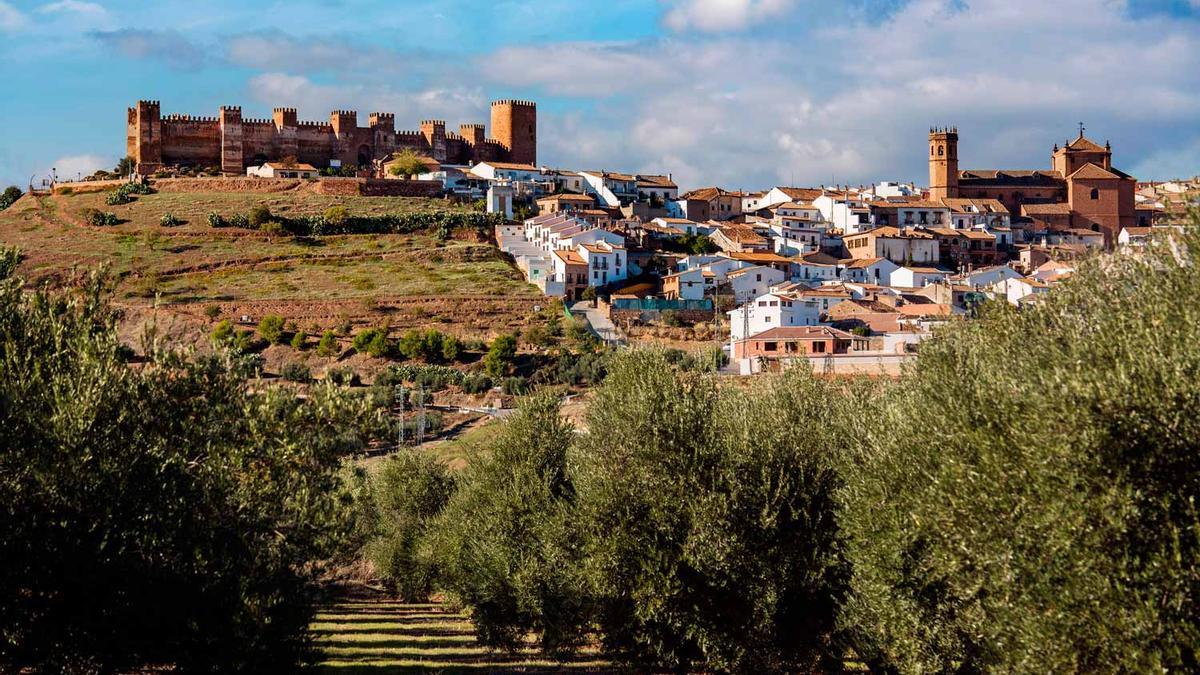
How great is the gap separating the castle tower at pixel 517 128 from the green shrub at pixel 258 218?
27.4 meters

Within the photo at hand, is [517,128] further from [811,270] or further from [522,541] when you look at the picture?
[522,541]

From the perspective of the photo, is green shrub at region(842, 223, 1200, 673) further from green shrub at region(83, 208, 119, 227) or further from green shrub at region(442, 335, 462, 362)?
green shrub at region(83, 208, 119, 227)

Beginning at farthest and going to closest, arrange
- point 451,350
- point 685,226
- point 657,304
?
point 685,226 < point 657,304 < point 451,350

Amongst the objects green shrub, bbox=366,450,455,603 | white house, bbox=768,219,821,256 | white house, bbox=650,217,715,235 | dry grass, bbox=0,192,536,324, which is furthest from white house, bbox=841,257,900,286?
green shrub, bbox=366,450,455,603

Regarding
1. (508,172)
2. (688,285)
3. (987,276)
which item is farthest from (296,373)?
(508,172)

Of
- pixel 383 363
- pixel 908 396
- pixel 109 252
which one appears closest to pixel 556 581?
pixel 908 396

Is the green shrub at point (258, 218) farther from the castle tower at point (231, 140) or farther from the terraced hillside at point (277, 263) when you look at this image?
the castle tower at point (231, 140)

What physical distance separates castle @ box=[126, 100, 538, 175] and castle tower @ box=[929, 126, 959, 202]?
32.9 m

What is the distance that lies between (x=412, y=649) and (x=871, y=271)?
180 feet

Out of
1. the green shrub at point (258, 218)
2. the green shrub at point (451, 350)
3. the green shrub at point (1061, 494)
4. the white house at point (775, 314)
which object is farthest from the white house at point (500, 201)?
the green shrub at point (1061, 494)

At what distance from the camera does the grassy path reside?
68.8ft

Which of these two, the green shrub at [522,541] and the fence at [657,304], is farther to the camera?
the fence at [657,304]

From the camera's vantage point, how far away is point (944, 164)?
96375 mm

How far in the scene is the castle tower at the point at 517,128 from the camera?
330ft
